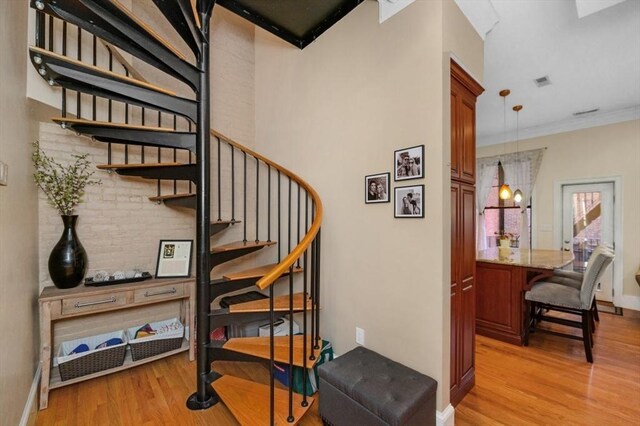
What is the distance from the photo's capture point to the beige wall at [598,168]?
4160 millimetres

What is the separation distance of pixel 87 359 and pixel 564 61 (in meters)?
5.38

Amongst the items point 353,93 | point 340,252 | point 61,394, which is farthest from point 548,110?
point 61,394

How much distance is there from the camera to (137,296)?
2299 millimetres

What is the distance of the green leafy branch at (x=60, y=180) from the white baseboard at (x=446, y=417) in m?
3.16

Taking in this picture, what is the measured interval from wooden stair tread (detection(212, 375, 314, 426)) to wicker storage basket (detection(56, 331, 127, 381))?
95cm

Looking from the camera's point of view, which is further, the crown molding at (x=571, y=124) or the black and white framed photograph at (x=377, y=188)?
the crown molding at (x=571, y=124)

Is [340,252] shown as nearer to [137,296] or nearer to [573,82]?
[137,296]

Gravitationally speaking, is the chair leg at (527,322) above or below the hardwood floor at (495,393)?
above

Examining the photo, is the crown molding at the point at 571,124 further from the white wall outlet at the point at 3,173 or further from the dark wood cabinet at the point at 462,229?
the white wall outlet at the point at 3,173

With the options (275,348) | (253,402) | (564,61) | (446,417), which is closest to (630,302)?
(564,61)

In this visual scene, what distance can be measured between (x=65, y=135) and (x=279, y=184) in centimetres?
191

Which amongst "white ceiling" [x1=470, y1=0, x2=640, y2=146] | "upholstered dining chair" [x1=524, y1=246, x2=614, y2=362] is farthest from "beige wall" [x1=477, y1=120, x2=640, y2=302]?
"upholstered dining chair" [x1=524, y1=246, x2=614, y2=362]

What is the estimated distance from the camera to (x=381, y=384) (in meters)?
1.62

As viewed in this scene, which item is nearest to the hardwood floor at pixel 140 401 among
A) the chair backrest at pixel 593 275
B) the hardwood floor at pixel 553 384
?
the hardwood floor at pixel 553 384
